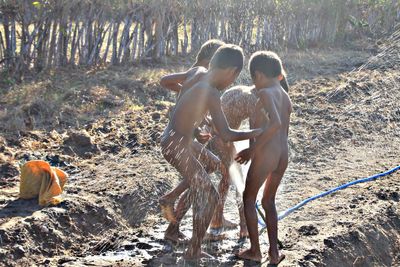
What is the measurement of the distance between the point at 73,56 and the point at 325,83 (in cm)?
479

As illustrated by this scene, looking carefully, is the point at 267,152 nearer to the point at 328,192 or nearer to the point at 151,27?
the point at 328,192

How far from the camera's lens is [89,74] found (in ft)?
38.7

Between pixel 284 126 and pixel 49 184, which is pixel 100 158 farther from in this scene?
pixel 284 126

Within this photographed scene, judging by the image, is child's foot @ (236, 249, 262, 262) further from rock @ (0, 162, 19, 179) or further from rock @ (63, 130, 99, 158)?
rock @ (63, 130, 99, 158)

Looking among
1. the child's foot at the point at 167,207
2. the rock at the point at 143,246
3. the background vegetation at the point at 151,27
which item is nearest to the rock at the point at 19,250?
the rock at the point at 143,246

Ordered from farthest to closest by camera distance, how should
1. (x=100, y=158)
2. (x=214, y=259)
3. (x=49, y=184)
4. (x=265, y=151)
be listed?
(x=100, y=158), (x=49, y=184), (x=214, y=259), (x=265, y=151)

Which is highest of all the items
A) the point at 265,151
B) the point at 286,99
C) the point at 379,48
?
the point at 286,99

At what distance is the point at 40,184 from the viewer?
6.39 m

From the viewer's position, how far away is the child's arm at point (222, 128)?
5324 millimetres

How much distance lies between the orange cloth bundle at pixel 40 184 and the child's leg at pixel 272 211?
1972 mm

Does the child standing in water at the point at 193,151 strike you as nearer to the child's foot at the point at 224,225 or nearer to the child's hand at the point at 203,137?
the child's hand at the point at 203,137

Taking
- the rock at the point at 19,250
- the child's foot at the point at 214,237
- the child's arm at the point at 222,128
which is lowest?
the child's foot at the point at 214,237

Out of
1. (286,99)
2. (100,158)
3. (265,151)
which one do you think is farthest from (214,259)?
(100,158)

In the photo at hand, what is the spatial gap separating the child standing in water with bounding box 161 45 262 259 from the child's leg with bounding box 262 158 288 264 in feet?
1.35
